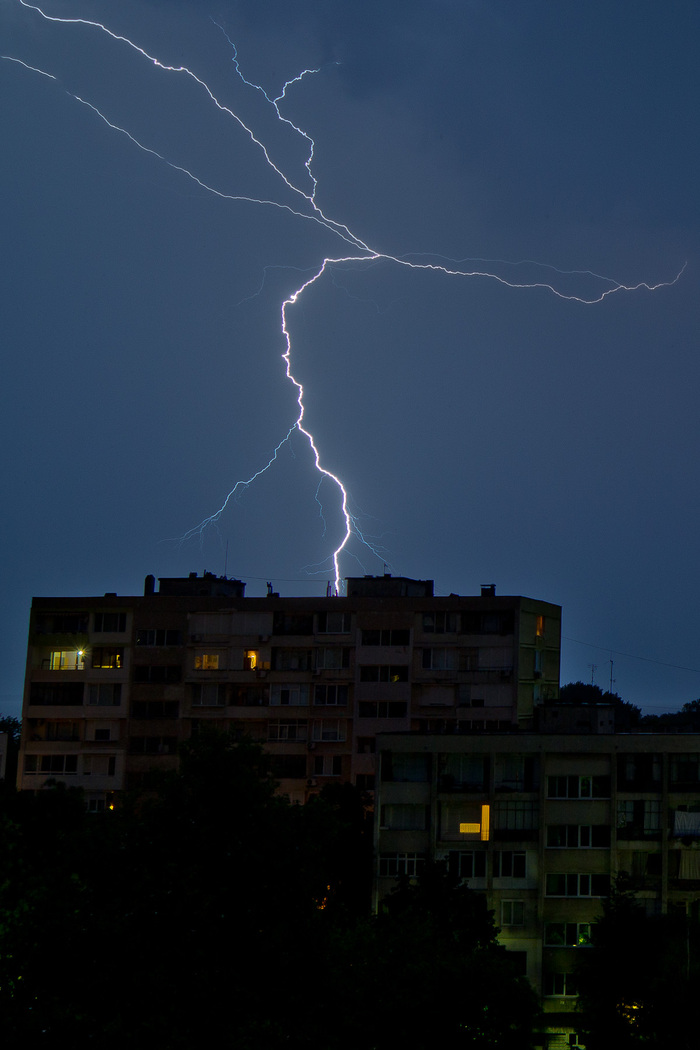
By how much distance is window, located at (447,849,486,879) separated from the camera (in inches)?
1455

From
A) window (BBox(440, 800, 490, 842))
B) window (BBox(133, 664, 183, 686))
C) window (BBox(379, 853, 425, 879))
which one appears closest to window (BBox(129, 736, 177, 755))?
window (BBox(133, 664, 183, 686))

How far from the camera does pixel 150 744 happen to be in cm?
5525

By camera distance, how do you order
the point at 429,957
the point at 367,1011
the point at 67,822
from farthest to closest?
1. the point at 67,822
2. the point at 429,957
3. the point at 367,1011

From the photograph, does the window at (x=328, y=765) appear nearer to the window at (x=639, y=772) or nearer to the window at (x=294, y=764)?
the window at (x=294, y=764)

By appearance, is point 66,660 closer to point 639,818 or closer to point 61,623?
point 61,623

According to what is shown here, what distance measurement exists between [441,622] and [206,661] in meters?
9.61

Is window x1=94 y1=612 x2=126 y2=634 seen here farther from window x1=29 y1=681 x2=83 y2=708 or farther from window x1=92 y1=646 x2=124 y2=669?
window x1=29 y1=681 x2=83 y2=708

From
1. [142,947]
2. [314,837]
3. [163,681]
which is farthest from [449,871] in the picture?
[163,681]

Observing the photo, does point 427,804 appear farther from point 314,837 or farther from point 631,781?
point 314,837

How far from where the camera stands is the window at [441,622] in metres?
53.2

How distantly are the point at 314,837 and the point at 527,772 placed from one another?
1749cm

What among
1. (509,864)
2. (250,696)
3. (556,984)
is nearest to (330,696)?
(250,696)

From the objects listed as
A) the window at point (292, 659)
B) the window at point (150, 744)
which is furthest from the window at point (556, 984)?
the window at point (150, 744)

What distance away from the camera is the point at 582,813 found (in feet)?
120
